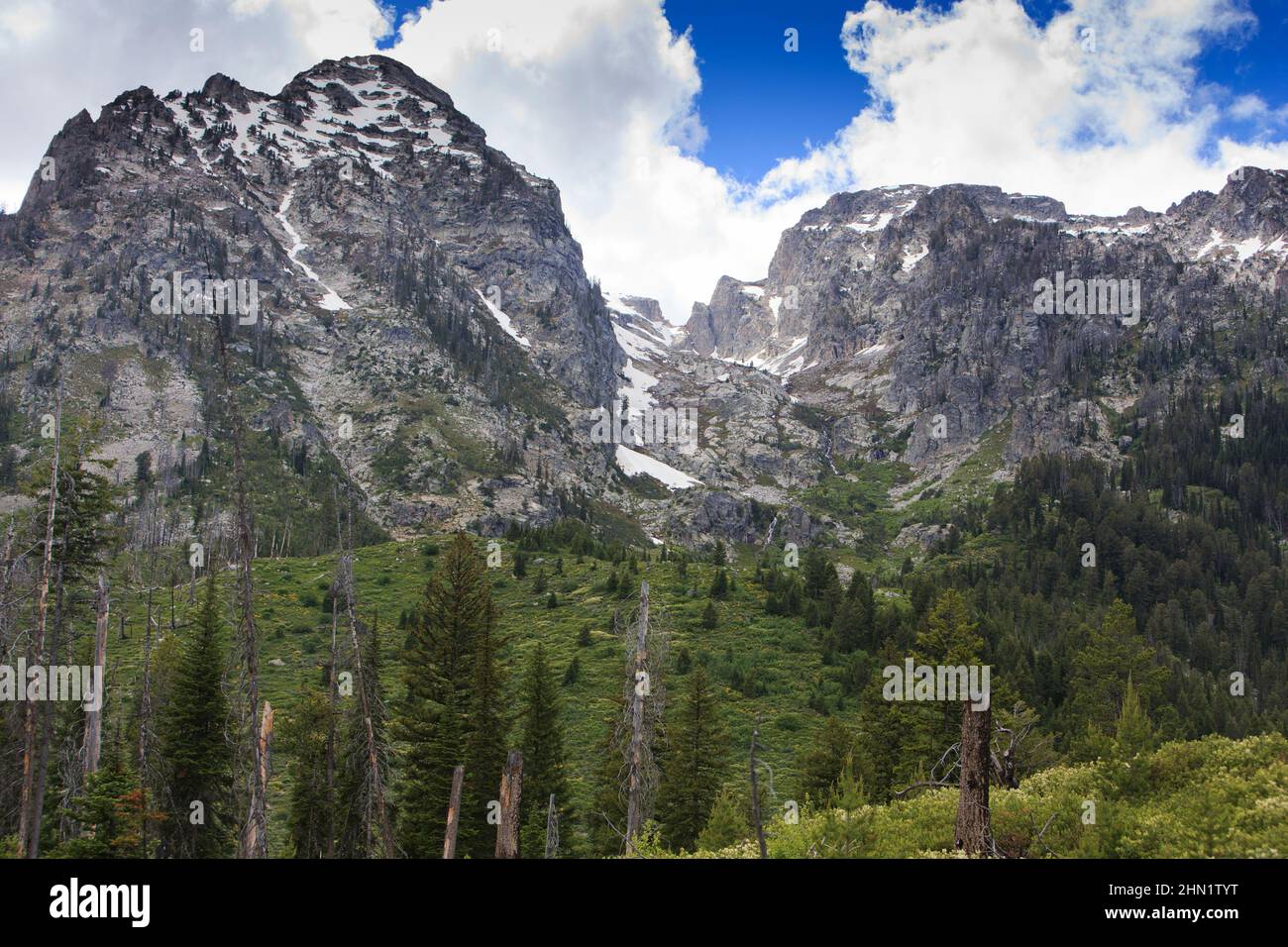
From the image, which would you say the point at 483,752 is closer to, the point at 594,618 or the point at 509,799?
the point at 509,799

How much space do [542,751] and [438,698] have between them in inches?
206

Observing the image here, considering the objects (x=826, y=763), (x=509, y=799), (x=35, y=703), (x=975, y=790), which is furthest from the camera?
(x=826, y=763)

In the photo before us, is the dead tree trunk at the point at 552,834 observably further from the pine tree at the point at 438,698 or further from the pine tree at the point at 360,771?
the pine tree at the point at 360,771

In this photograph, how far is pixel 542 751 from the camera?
32.4 metres

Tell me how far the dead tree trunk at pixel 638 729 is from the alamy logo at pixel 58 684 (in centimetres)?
1920

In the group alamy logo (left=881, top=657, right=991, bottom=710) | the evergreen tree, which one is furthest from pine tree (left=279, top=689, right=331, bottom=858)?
alamy logo (left=881, top=657, right=991, bottom=710)

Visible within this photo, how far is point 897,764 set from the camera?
3578cm

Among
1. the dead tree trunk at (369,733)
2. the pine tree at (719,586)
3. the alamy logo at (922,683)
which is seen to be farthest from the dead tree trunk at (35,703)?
the pine tree at (719,586)

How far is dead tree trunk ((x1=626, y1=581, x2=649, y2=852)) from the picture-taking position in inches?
1023

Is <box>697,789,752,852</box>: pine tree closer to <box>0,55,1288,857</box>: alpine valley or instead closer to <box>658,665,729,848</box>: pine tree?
<box>0,55,1288,857</box>: alpine valley

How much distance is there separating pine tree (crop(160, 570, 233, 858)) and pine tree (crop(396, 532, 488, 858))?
7.26m

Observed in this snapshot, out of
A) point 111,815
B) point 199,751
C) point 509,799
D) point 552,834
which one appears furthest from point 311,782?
point 509,799

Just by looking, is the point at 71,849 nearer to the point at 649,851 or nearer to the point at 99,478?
the point at 99,478
